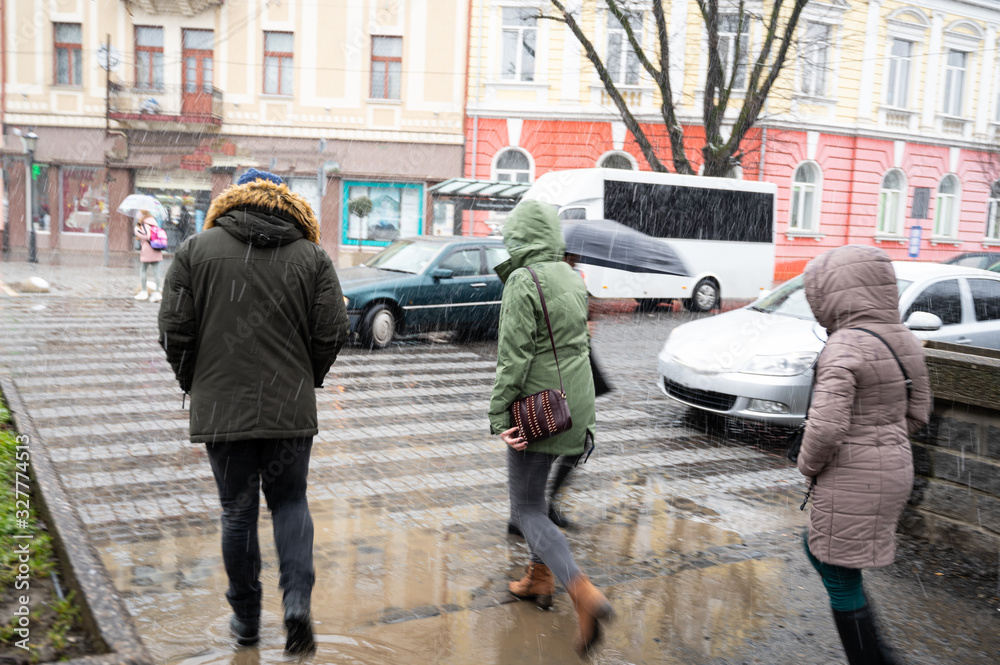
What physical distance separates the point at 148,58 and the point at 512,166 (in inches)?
507

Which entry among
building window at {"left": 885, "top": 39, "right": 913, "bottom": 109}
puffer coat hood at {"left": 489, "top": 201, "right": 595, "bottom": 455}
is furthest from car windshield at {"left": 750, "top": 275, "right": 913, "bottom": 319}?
building window at {"left": 885, "top": 39, "right": 913, "bottom": 109}

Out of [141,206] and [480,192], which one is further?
[480,192]

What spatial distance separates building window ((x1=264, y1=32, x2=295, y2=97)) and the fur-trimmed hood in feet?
87.1

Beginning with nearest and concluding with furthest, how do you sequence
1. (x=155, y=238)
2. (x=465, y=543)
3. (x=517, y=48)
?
(x=465, y=543) < (x=155, y=238) < (x=517, y=48)

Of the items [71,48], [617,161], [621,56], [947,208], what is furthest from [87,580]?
[947,208]

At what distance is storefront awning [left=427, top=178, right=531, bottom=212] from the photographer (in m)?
22.2

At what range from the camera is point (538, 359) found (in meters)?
3.71

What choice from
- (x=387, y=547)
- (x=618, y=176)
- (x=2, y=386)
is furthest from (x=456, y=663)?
(x=618, y=176)

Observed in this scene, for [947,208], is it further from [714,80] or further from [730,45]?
[714,80]

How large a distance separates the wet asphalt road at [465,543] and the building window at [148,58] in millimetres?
23098

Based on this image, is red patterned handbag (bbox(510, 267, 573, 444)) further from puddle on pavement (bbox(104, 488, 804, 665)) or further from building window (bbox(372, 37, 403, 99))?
building window (bbox(372, 37, 403, 99))

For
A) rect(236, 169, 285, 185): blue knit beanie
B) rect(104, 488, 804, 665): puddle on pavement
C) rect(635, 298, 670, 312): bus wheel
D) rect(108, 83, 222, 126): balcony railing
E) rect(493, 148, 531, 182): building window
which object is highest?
rect(108, 83, 222, 126): balcony railing

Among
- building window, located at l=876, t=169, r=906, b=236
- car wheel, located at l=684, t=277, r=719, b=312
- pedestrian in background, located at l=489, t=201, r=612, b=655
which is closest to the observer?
pedestrian in background, located at l=489, t=201, r=612, b=655

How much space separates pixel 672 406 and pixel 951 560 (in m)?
4.41
